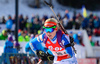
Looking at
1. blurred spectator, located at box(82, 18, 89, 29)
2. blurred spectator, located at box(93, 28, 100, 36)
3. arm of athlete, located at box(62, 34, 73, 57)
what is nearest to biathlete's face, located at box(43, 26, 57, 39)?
arm of athlete, located at box(62, 34, 73, 57)

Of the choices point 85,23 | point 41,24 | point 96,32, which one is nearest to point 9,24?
point 41,24

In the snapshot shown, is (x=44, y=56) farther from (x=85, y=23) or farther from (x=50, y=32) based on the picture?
(x=85, y=23)

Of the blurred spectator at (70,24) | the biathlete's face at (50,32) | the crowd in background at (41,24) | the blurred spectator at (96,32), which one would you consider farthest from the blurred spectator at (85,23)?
the biathlete's face at (50,32)

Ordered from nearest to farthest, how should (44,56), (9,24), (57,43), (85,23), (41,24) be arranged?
(57,43) → (44,56) → (9,24) → (41,24) → (85,23)

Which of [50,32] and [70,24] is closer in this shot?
[50,32]

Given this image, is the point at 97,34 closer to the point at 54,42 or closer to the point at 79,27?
the point at 79,27

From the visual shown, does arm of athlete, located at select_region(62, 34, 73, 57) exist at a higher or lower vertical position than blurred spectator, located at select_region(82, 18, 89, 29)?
higher

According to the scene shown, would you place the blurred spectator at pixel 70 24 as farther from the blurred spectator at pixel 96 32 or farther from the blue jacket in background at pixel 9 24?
the blue jacket in background at pixel 9 24

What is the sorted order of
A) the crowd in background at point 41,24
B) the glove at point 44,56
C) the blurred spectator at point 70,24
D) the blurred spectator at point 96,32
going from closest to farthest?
the glove at point 44,56 → the crowd in background at point 41,24 → the blurred spectator at point 70,24 → the blurred spectator at point 96,32

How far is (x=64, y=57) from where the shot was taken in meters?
5.72

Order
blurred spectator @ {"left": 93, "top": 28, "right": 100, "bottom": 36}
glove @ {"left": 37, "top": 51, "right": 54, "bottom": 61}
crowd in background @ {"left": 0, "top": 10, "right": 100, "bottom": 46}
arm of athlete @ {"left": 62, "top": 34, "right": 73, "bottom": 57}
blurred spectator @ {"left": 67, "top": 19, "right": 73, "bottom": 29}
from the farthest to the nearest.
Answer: blurred spectator @ {"left": 93, "top": 28, "right": 100, "bottom": 36} → blurred spectator @ {"left": 67, "top": 19, "right": 73, "bottom": 29} → crowd in background @ {"left": 0, "top": 10, "right": 100, "bottom": 46} → glove @ {"left": 37, "top": 51, "right": 54, "bottom": 61} → arm of athlete @ {"left": 62, "top": 34, "right": 73, "bottom": 57}

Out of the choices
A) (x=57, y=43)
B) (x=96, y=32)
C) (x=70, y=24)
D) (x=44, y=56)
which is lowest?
(x=96, y=32)

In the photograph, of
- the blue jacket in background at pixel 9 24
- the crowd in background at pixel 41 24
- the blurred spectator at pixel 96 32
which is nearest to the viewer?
the crowd in background at pixel 41 24

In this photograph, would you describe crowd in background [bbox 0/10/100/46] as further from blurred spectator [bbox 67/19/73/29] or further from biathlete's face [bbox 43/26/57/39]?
biathlete's face [bbox 43/26/57/39]
